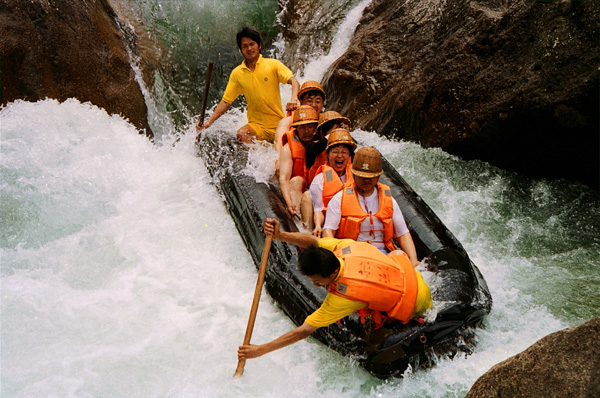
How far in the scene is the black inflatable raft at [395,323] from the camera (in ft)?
11.2

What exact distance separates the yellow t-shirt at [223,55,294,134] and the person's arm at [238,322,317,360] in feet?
10.2

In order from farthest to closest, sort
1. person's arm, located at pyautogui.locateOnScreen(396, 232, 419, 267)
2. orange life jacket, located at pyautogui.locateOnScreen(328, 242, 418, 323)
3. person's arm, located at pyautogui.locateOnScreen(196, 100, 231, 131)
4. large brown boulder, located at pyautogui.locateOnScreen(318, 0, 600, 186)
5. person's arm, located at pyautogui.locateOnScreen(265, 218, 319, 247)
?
person's arm, located at pyautogui.locateOnScreen(196, 100, 231, 131), large brown boulder, located at pyautogui.locateOnScreen(318, 0, 600, 186), person's arm, located at pyautogui.locateOnScreen(396, 232, 419, 267), person's arm, located at pyautogui.locateOnScreen(265, 218, 319, 247), orange life jacket, located at pyautogui.locateOnScreen(328, 242, 418, 323)

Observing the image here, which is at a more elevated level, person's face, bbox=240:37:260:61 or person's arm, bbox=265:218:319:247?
person's face, bbox=240:37:260:61

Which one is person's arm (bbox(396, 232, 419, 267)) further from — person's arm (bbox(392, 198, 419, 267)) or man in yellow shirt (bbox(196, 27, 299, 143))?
man in yellow shirt (bbox(196, 27, 299, 143))

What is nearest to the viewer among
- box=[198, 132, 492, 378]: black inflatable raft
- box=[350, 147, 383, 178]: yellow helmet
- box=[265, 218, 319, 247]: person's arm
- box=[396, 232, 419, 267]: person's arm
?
box=[198, 132, 492, 378]: black inflatable raft

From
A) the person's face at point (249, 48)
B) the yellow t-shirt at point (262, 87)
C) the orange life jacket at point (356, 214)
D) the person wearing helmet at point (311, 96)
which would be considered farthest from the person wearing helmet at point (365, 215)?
the person's face at point (249, 48)

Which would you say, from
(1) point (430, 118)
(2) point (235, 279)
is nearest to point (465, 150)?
(1) point (430, 118)

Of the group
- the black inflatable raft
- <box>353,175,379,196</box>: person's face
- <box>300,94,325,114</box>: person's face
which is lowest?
the black inflatable raft

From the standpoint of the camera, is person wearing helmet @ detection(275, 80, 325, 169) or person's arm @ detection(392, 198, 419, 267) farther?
person wearing helmet @ detection(275, 80, 325, 169)

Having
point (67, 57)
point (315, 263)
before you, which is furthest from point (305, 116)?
point (67, 57)

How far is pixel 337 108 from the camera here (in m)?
7.45

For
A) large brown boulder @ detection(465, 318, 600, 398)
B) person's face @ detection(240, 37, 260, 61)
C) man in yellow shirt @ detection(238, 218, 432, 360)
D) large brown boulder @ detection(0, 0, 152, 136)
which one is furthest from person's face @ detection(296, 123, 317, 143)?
large brown boulder @ detection(0, 0, 152, 136)

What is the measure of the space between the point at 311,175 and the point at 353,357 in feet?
6.24

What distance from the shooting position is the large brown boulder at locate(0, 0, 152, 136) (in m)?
6.35
